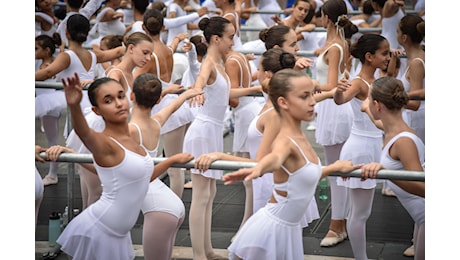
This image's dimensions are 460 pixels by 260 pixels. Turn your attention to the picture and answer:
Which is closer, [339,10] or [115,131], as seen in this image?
[115,131]

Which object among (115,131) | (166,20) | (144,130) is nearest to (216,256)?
(144,130)

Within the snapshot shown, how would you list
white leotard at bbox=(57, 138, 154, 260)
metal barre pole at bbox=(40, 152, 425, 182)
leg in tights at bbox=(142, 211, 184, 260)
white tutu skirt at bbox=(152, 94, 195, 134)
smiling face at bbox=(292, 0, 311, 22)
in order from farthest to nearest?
1. smiling face at bbox=(292, 0, 311, 22)
2. white tutu skirt at bbox=(152, 94, 195, 134)
3. leg in tights at bbox=(142, 211, 184, 260)
4. white leotard at bbox=(57, 138, 154, 260)
5. metal barre pole at bbox=(40, 152, 425, 182)

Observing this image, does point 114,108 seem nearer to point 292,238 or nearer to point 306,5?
point 292,238

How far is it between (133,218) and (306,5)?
18.0 ft

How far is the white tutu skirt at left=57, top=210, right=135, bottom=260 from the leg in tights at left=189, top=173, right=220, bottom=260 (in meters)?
1.38

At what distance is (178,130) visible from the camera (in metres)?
7.54

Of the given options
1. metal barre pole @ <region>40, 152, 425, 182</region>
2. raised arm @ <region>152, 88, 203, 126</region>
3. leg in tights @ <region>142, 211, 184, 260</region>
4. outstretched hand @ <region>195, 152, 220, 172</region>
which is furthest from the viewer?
raised arm @ <region>152, 88, 203, 126</region>

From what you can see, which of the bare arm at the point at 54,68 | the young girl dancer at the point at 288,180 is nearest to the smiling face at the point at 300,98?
the young girl dancer at the point at 288,180

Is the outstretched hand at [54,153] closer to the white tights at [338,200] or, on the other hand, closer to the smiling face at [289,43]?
the smiling face at [289,43]

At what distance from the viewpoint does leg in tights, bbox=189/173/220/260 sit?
6117mm

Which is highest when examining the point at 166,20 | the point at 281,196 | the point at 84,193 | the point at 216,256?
the point at 166,20

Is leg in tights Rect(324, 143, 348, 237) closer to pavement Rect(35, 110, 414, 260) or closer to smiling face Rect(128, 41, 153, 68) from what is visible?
pavement Rect(35, 110, 414, 260)

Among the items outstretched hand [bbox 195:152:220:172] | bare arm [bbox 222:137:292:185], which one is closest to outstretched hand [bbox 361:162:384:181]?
bare arm [bbox 222:137:292:185]

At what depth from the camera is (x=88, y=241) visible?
15.6 ft
